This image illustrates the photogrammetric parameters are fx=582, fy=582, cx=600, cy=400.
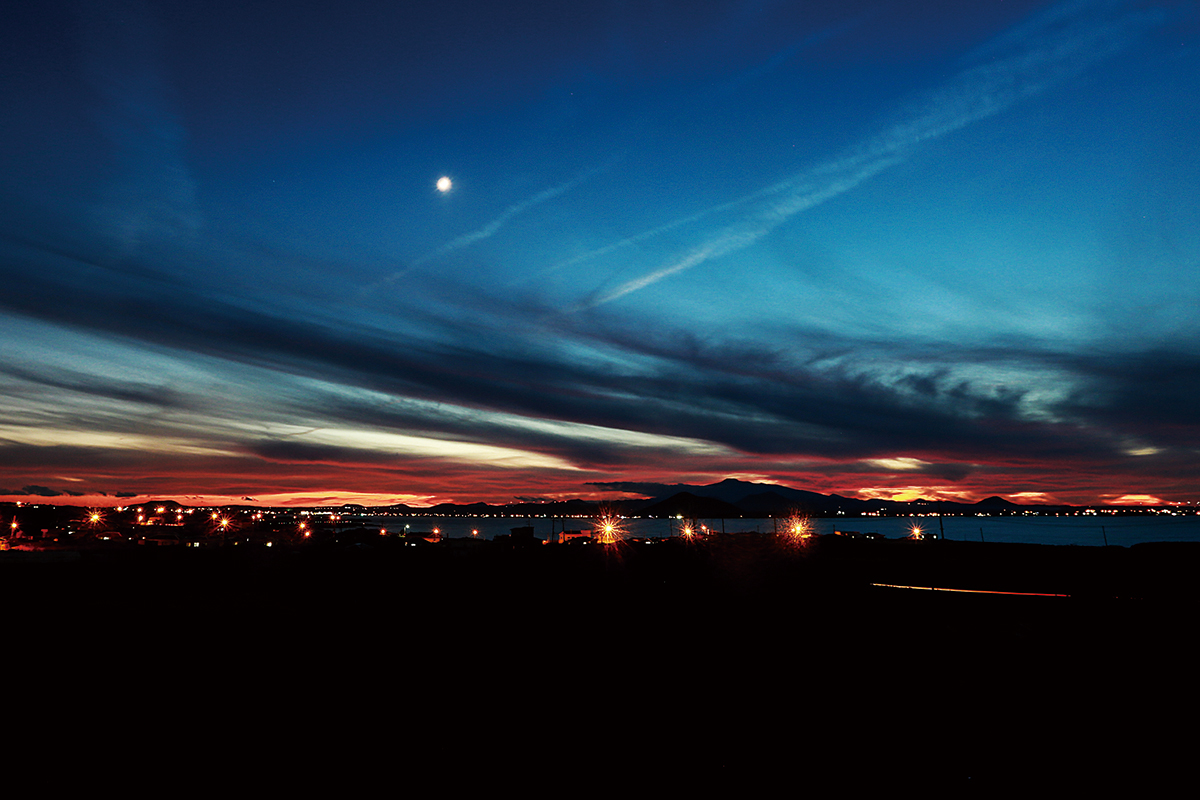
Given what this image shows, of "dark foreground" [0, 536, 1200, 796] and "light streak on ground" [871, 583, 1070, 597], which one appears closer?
"dark foreground" [0, 536, 1200, 796]

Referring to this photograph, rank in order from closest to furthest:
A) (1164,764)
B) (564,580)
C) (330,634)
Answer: (1164,764) → (330,634) → (564,580)

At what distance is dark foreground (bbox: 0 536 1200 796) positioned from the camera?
348 inches

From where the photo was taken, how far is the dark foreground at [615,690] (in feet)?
29.0

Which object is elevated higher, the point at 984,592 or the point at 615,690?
the point at 984,592

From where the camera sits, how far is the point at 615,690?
41.6 feet

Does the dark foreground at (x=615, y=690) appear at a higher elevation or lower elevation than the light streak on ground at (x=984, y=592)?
lower

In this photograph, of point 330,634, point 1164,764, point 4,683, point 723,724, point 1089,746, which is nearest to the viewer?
point 1164,764

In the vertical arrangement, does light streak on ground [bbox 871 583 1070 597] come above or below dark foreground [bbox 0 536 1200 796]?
above

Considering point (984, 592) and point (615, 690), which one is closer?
point (615, 690)

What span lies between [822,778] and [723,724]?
2370 millimetres

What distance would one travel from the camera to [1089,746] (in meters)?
9.41

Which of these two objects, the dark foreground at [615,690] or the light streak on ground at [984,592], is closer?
the dark foreground at [615,690]

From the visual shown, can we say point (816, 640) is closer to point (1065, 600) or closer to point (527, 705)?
point (527, 705)

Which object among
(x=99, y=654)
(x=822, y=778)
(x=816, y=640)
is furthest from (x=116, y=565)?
(x=822, y=778)
